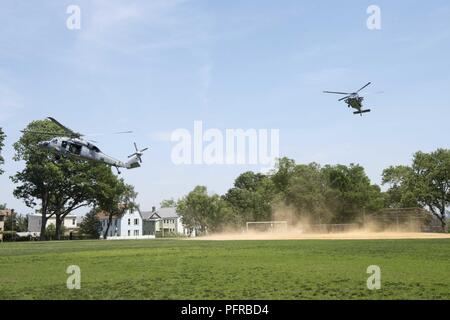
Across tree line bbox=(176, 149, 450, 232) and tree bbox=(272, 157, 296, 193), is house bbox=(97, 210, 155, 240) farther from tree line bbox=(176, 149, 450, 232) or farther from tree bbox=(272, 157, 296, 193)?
tree bbox=(272, 157, 296, 193)

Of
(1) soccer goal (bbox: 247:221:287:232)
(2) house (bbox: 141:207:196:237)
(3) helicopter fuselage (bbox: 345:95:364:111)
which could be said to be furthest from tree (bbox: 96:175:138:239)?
(3) helicopter fuselage (bbox: 345:95:364:111)

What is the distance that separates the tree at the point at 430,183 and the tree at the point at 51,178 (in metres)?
71.4

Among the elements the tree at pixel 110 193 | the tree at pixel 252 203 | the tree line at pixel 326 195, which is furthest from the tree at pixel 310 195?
the tree at pixel 110 193

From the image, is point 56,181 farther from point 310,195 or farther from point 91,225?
point 310,195

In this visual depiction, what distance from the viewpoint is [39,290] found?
1523 centimetres

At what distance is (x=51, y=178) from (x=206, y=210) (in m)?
47.1

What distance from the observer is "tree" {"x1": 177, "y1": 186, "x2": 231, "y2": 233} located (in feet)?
419

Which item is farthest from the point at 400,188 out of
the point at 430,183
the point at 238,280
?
the point at 238,280

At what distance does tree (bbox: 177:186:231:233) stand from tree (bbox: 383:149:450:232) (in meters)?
45.3

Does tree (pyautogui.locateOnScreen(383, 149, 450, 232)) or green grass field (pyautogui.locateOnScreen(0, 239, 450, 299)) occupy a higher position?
tree (pyautogui.locateOnScreen(383, 149, 450, 232))

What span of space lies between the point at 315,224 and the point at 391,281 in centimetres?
8761

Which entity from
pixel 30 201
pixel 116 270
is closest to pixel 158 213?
pixel 30 201

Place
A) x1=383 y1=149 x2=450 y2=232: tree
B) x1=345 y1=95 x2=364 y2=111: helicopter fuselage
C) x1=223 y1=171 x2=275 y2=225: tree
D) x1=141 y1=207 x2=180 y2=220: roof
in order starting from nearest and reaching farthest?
x1=345 y1=95 x2=364 y2=111: helicopter fuselage → x1=383 y1=149 x2=450 y2=232: tree → x1=223 y1=171 x2=275 y2=225: tree → x1=141 y1=207 x2=180 y2=220: roof
